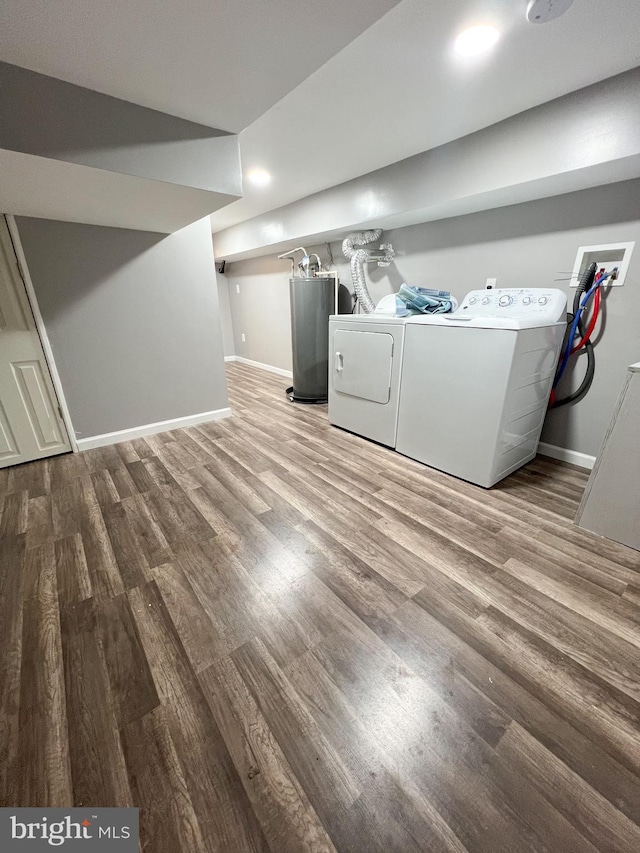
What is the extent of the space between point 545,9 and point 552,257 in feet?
4.53

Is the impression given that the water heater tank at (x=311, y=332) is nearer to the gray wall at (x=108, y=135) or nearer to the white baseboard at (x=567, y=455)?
the gray wall at (x=108, y=135)

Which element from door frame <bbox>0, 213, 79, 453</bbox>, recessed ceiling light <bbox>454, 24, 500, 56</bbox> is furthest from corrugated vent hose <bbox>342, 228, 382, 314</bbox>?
door frame <bbox>0, 213, 79, 453</bbox>

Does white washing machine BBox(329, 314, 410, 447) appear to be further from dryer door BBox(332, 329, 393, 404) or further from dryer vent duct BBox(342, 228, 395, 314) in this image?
dryer vent duct BBox(342, 228, 395, 314)

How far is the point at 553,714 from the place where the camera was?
36.9 inches

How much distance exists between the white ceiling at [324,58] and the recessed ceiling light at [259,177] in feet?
2.05

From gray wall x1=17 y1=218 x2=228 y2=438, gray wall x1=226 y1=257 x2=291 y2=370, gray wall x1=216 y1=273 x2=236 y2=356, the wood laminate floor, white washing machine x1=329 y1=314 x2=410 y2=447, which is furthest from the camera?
gray wall x1=216 y1=273 x2=236 y2=356

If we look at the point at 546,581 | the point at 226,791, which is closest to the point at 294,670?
the point at 226,791

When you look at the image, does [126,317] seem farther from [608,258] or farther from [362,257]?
[608,258]

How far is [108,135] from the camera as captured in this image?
49.3 inches

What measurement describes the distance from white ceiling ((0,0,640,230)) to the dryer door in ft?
4.20

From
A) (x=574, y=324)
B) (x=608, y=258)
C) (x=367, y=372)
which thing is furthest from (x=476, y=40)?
(x=367, y=372)

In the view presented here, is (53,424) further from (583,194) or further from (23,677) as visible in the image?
(583,194)

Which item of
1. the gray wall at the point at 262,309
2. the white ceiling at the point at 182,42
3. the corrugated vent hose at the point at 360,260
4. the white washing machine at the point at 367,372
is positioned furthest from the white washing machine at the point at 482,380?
the gray wall at the point at 262,309

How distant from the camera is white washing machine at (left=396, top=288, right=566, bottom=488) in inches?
72.6
